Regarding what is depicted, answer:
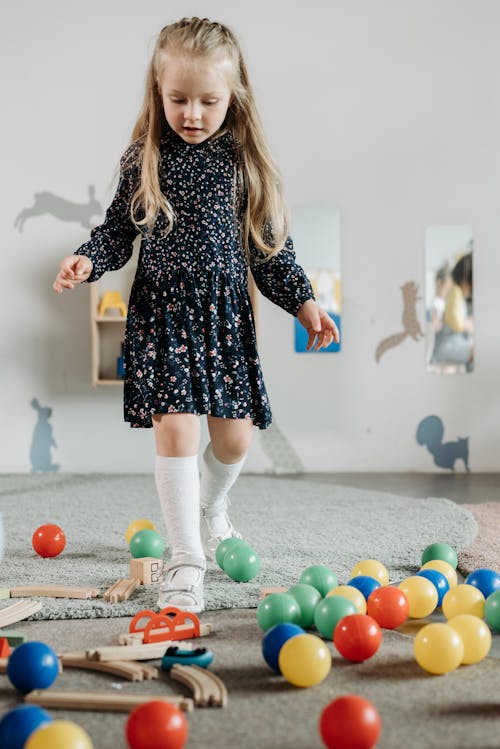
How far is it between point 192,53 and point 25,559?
116 cm

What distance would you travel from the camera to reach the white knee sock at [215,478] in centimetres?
190

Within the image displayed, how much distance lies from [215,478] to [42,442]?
6.74 ft

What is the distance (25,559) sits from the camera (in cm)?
200

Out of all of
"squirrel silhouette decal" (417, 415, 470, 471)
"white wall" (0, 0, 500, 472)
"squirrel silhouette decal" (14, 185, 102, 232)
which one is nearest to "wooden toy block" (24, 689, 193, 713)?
"white wall" (0, 0, 500, 472)

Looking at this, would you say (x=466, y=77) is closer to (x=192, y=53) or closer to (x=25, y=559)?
(x=192, y=53)

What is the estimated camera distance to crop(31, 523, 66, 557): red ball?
78.4 inches

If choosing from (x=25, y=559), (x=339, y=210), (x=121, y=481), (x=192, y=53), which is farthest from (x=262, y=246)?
(x=339, y=210)

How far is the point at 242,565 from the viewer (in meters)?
1.75

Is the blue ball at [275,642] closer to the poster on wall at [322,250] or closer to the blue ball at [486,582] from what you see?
the blue ball at [486,582]

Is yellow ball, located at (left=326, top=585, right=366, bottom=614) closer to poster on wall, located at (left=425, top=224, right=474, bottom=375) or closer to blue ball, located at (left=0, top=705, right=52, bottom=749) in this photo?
blue ball, located at (left=0, top=705, right=52, bottom=749)

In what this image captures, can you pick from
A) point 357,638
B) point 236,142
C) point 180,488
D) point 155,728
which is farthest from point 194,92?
point 155,728

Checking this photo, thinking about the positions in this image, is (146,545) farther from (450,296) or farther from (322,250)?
(450,296)

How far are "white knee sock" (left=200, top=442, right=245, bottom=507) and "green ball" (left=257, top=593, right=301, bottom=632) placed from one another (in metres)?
0.51

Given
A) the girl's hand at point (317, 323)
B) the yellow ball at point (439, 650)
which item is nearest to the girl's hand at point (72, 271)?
the girl's hand at point (317, 323)
